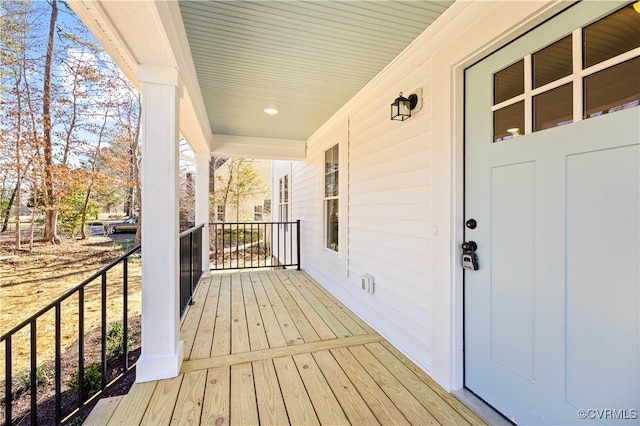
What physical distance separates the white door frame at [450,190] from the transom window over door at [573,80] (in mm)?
222

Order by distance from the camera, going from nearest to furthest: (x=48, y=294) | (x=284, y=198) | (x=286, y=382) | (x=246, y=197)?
(x=286, y=382)
(x=48, y=294)
(x=284, y=198)
(x=246, y=197)

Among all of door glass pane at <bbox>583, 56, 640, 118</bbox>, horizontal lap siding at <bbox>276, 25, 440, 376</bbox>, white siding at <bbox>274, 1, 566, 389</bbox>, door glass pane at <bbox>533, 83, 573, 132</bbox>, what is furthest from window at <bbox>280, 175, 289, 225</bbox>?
door glass pane at <bbox>583, 56, 640, 118</bbox>

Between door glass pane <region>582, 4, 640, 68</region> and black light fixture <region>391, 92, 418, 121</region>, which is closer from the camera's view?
door glass pane <region>582, 4, 640, 68</region>

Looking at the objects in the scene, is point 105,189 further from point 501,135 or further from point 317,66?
point 501,135

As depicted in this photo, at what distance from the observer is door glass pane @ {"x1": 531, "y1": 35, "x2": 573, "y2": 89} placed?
1247 millimetres

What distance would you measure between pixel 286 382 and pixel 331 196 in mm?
2693

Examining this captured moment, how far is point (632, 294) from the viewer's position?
105 cm

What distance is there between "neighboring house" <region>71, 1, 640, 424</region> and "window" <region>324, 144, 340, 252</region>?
4.33 feet

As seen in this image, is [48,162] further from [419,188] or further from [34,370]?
[419,188]

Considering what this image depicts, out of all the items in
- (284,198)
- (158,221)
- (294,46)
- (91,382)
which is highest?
(294,46)

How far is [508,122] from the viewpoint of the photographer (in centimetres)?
151

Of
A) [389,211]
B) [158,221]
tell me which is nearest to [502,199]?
[389,211]

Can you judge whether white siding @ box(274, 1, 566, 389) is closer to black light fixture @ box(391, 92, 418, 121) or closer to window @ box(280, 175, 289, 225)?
black light fixture @ box(391, 92, 418, 121)

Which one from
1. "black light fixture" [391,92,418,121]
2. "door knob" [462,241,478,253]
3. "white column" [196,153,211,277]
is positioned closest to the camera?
"door knob" [462,241,478,253]
